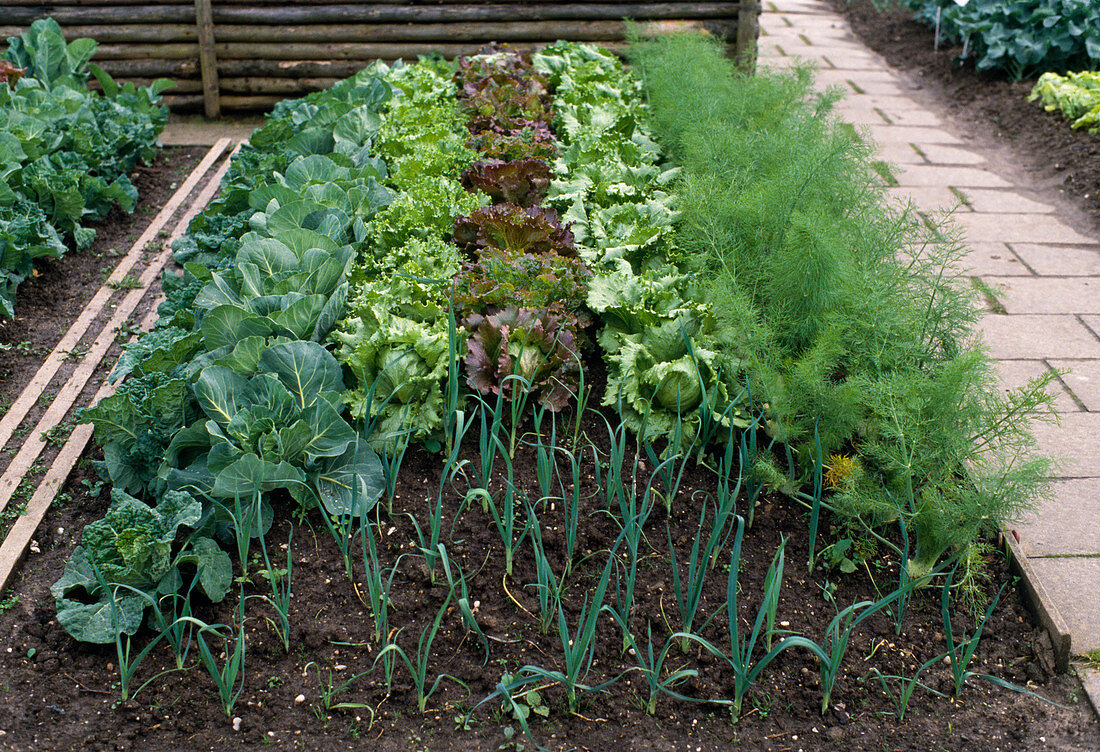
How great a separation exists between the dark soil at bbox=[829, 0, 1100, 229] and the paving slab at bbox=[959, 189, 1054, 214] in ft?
0.72

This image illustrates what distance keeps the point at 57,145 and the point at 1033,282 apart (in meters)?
5.40

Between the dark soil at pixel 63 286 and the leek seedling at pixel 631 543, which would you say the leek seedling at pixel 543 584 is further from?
the dark soil at pixel 63 286

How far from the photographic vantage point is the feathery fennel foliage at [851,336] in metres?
2.55

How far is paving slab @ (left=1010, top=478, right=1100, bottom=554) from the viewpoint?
9.37 feet

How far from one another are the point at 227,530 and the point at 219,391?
0.42 m

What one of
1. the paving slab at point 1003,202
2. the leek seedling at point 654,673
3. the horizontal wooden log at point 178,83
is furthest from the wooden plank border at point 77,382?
the paving slab at point 1003,202

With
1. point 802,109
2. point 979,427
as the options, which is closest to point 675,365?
point 979,427

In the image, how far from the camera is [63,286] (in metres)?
4.32

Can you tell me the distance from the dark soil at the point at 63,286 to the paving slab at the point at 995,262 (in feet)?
14.9

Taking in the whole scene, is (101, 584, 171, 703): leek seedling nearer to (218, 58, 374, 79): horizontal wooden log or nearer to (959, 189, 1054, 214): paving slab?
(959, 189, 1054, 214): paving slab

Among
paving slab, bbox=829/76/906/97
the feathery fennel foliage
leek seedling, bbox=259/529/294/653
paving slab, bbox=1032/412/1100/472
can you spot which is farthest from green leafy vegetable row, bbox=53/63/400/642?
paving slab, bbox=829/76/906/97

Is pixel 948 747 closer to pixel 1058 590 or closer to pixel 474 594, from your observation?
pixel 1058 590

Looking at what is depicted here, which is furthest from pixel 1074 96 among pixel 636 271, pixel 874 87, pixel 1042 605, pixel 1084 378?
pixel 1042 605

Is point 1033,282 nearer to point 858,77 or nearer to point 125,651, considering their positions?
point 858,77
